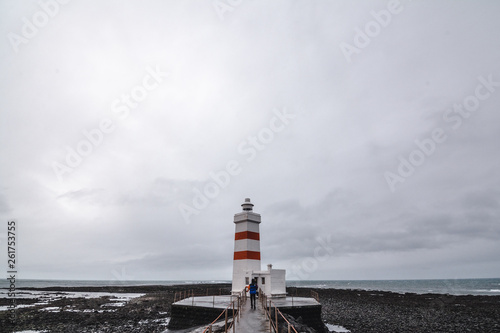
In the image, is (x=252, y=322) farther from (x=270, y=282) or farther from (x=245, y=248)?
(x=245, y=248)

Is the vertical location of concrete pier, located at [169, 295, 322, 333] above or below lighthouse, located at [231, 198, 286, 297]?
below

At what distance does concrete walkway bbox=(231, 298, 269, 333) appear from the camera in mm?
9445

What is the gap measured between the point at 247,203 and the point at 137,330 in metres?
9.16

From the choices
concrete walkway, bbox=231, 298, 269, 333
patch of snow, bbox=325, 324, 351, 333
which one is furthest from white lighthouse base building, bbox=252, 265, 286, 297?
concrete walkway, bbox=231, 298, 269, 333

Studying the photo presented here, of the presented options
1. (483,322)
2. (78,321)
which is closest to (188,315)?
(78,321)

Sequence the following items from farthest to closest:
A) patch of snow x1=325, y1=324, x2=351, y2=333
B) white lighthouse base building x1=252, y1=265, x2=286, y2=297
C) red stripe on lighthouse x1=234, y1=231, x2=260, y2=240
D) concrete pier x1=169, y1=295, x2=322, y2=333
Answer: patch of snow x1=325, y1=324, x2=351, y2=333, red stripe on lighthouse x1=234, y1=231, x2=260, y2=240, white lighthouse base building x1=252, y1=265, x2=286, y2=297, concrete pier x1=169, y1=295, x2=322, y2=333

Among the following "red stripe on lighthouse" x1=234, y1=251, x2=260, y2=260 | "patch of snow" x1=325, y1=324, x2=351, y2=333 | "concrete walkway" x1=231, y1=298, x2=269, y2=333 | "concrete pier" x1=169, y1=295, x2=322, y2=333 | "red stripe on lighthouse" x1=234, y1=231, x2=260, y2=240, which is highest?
"red stripe on lighthouse" x1=234, y1=231, x2=260, y2=240

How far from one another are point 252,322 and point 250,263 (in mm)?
7484

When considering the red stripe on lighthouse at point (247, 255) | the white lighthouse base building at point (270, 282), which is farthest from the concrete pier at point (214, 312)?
the red stripe on lighthouse at point (247, 255)

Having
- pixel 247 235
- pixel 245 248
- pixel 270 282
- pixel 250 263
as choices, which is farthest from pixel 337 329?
pixel 247 235

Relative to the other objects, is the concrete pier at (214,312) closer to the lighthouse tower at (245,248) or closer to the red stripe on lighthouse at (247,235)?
the lighthouse tower at (245,248)

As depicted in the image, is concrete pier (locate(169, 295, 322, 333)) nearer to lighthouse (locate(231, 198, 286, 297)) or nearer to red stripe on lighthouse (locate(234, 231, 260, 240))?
lighthouse (locate(231, 198, 286, 297))

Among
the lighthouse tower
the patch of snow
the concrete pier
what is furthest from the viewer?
the patch of snow

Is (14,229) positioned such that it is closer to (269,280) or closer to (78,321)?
(78,321)
